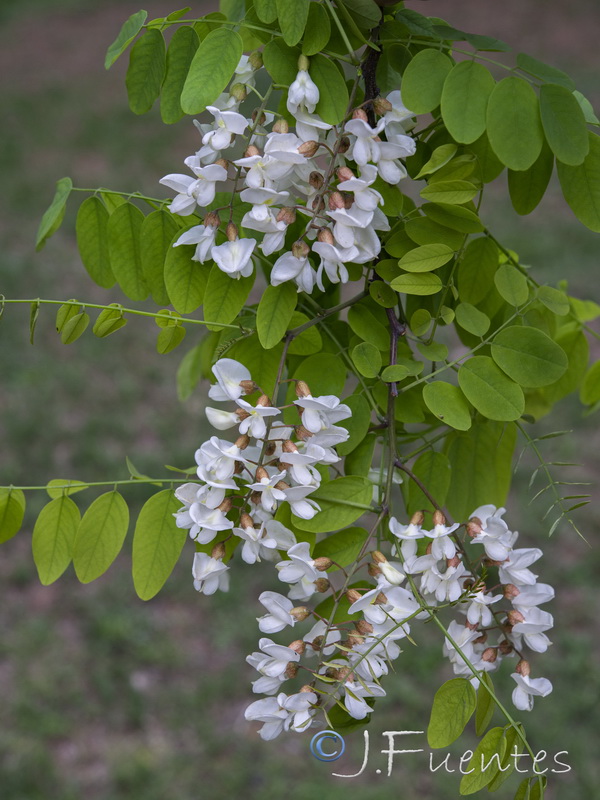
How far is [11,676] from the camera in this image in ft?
7.68

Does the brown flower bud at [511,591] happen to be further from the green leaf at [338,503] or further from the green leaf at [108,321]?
the green leaf at [108,321]

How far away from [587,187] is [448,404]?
266 mm

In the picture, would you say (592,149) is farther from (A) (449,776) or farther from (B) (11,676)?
(B) (11,676)

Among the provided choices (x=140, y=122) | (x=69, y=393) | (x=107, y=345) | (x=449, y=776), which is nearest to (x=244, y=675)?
(x=449, y=776)

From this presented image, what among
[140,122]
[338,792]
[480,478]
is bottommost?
[140,122]

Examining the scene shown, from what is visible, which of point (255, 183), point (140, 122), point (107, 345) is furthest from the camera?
point (140, 122)

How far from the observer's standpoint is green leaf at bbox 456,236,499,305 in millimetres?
999

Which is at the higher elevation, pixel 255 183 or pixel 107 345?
pixel 255 183

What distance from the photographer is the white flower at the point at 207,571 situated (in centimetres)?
81

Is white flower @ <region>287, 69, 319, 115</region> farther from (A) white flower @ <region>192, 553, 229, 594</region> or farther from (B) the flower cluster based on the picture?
(A) white flower @ <region>192, 553, 229, 594</region>

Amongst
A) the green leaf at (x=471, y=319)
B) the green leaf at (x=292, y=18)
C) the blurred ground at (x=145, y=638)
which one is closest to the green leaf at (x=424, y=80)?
the green leaf at (x=292, y=18)

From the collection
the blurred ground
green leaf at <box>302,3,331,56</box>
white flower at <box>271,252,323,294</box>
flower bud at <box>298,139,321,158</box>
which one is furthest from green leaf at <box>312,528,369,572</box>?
the blurred ground

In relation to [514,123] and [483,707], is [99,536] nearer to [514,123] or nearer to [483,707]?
[483,707]

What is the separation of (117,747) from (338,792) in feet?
1.91
